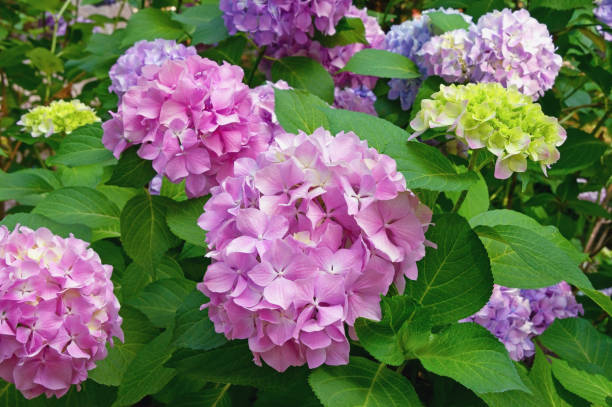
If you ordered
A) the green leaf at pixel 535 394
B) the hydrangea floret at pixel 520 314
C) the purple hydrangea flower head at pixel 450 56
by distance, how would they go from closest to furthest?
the green leaf at pixel 535 394, the hydrangea floret at pixel 520 314, the purple hydrangea flower head at pixel 450 56

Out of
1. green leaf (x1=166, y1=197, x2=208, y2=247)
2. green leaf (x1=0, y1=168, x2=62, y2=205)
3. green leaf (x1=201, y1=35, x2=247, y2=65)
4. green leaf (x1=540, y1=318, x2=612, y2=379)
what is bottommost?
green leaf (x1=0, y1=168, x2=62, y2=205)

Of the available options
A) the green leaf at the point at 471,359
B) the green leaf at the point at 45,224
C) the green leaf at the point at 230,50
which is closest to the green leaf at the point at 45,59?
the green leaf at the point at 230,50

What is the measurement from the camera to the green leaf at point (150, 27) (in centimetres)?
167

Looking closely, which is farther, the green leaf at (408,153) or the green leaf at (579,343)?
the green leaf at (579,343)

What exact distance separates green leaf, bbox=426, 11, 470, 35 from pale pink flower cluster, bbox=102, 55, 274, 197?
0.62 meters

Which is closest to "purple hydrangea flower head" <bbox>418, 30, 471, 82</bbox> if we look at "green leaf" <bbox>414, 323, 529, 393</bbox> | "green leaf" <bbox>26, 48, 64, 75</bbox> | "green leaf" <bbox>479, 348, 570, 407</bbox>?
"green leaf" <bbox>479, 348, 570, 407</bbox>

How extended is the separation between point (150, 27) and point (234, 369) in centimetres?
124

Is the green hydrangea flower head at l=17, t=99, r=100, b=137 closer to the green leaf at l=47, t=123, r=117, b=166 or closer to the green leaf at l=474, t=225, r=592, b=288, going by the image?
the green leaf at l=47, t=123, r=117, b=166

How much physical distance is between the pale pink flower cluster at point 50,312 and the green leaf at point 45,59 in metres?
1.49

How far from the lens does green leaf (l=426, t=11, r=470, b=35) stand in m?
1.41

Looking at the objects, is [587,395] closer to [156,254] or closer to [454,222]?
[454,222]

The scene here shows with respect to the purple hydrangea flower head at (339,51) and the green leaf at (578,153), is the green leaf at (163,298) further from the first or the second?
the green leaf at (578,153)

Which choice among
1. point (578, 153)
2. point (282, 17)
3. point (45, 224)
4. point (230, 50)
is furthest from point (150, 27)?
point (578, 153)

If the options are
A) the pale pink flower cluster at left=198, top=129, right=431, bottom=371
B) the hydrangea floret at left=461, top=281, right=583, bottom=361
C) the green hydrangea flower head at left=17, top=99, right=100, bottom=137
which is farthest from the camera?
the green hydrangea flower head at left=17, top=99, right=100, bottom=137
